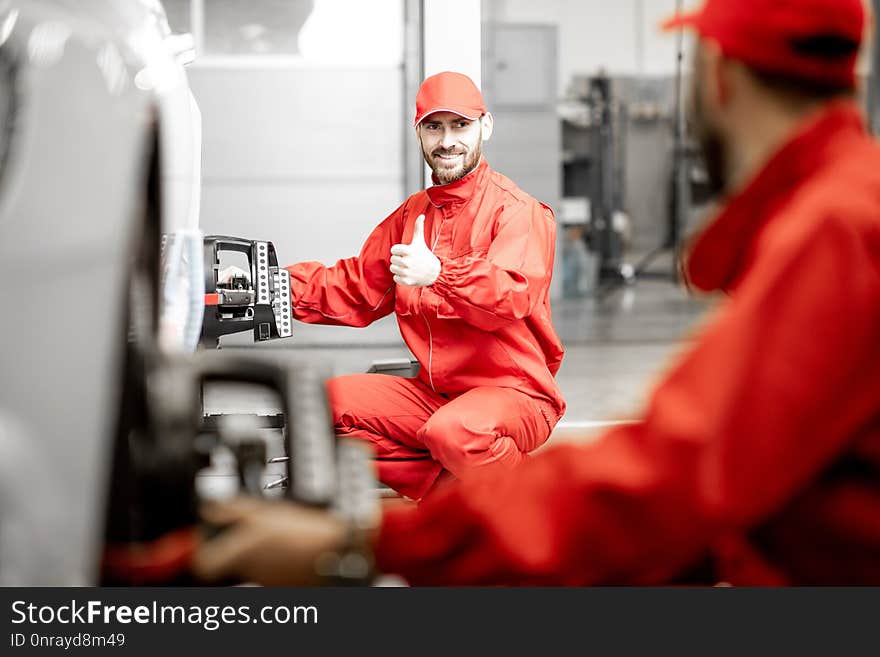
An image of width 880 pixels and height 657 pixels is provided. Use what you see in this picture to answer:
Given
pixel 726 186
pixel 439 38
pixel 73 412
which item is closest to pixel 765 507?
pixel 726 186

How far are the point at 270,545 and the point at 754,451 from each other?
529 millimetres

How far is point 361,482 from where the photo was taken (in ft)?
3.71

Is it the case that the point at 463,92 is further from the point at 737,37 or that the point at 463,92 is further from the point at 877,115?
the point at 877,115

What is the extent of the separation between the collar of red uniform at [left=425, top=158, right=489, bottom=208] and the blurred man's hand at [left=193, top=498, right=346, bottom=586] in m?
1.82

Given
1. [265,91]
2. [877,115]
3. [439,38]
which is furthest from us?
[265,91]

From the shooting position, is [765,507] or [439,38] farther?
[439,38]

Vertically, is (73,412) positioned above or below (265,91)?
below

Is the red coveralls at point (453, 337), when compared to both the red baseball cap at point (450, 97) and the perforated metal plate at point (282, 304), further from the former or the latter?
the red baseball cap at point (450, 97)

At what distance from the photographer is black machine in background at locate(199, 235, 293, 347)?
2.57 metres

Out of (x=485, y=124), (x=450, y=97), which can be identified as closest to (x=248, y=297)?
(x=450, y=97)

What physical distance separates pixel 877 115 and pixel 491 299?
2514 millimetres

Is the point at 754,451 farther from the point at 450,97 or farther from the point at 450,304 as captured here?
the point at 450,97

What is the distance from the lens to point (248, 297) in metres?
2.63

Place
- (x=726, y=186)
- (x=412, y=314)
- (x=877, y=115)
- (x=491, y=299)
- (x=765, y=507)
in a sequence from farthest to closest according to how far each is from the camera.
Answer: (x=877, y=115) → (x=412, y=314) → (x=491, y=299) → (x=726, y=186) → (x=765, y=507)
